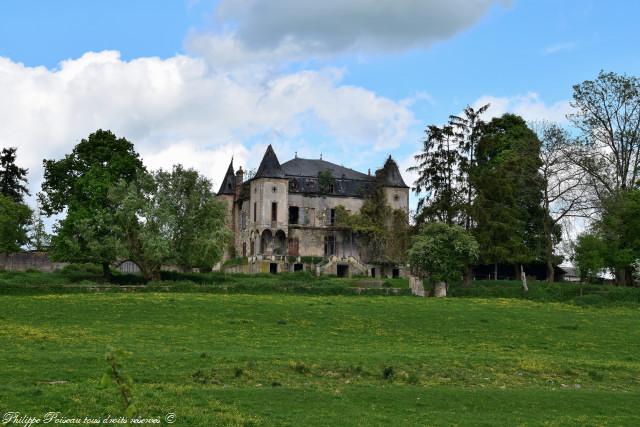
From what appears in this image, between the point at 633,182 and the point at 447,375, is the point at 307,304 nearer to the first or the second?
the point at 447,375

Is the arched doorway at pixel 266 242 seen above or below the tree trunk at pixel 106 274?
above

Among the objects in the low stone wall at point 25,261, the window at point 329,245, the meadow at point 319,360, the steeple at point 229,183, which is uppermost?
the steeple at point 229,183

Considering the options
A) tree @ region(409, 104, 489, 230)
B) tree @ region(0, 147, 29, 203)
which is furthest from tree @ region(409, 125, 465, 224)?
tree @ region(0, 147, 29, 203)

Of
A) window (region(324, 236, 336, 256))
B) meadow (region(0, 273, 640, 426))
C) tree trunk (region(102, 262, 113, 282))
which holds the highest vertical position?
window (region(324, 236, 336, 256))

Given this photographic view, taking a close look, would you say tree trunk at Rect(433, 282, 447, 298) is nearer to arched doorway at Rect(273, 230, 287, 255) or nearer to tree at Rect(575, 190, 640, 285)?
tree at Rect(575, 190, 640, 285)

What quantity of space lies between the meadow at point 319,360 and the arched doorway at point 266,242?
3532 cm

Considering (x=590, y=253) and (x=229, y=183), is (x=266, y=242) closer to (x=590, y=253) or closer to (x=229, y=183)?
(x=229, y=183)

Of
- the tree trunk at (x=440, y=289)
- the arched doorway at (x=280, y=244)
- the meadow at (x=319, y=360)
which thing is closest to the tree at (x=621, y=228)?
the tree trunk at (x=440, y=289)

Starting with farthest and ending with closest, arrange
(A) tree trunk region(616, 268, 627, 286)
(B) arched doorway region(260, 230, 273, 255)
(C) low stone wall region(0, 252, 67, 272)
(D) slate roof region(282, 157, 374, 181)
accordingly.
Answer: (D) slate roof region(282, 157, 374, 181)
(B) arched doorway region(260, 230, 273, 255)
(C) low stone wall region(0, 252, 67, 272)
(A) tree trunk region(616, 268, 627, 286)

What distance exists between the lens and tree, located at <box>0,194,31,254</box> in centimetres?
8331

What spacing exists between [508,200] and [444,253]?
10867 millimetres

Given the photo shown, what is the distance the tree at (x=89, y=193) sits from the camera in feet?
207

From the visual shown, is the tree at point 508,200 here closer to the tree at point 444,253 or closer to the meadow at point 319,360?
the tree at point 444,253

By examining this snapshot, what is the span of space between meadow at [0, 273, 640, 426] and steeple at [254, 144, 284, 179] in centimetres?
3645
